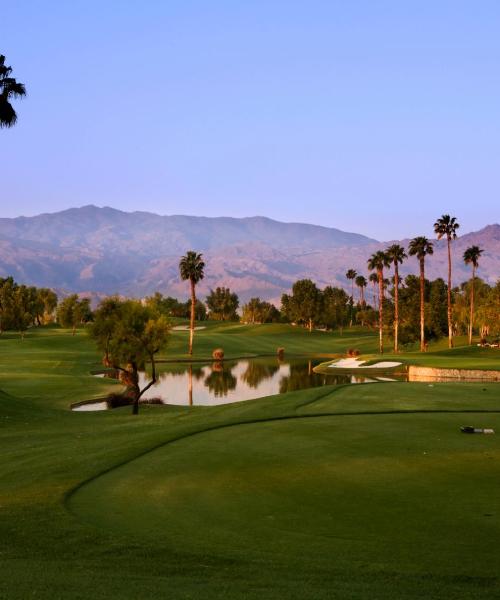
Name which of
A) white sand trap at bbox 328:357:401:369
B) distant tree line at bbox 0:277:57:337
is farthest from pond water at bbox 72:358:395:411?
distant tree line at bbox 0:277:57:337

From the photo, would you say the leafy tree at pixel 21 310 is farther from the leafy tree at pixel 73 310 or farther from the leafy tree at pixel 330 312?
the leafy tree at pixel 330 312

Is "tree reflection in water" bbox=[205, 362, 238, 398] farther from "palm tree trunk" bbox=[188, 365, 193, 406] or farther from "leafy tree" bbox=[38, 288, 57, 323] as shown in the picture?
"leafy tree" bbox=[38, 288, 57, 323]

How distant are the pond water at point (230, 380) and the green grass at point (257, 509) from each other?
1092 inches

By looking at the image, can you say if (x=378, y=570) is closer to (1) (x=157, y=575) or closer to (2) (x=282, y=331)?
(1) (x=157, y=575)

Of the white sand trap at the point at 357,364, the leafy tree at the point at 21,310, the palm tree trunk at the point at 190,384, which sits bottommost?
the palm tree trunk at the point at 190,384

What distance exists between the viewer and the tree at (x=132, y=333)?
1897 inches

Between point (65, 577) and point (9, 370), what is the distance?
58.4 m

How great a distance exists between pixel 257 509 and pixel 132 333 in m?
36.6

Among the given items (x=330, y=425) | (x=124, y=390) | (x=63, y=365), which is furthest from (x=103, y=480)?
(x=63, y=365)

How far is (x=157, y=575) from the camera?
9.38 m

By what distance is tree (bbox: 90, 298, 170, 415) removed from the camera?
48188 mm

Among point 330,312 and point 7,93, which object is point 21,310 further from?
point 7,93

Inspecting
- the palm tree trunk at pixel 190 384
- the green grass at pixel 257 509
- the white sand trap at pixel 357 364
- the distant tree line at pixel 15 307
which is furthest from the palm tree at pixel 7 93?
the distant tree line at pixel 15 307

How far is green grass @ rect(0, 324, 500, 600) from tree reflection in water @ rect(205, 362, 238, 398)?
3298 centimetres
